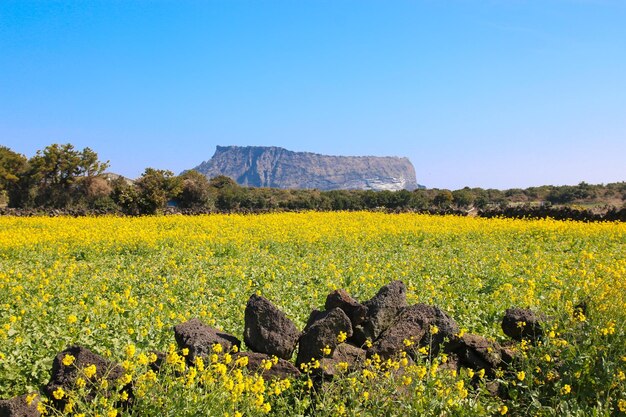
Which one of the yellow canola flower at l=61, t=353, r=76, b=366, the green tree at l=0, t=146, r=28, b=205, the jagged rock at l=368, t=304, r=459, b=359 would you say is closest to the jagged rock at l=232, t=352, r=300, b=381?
the jagged rock at l=368, t=304, r=459, b=359

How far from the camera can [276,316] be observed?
598 centimetres

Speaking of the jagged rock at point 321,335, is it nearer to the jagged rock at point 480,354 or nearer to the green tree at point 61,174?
the jagged rock at point 480,354

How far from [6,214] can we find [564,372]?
34375 mm

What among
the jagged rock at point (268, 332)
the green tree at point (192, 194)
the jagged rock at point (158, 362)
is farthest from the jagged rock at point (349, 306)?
the green tree at point (192, 194)

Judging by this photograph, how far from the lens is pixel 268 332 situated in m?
5.88

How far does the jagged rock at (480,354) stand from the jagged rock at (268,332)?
80.5 inches

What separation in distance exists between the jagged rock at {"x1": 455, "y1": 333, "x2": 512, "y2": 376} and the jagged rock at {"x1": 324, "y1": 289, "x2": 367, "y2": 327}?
1240 mm

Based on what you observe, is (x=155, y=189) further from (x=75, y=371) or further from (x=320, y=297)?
(x=75, y=371)

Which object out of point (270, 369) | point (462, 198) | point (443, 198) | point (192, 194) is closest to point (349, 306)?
point (270, 369)

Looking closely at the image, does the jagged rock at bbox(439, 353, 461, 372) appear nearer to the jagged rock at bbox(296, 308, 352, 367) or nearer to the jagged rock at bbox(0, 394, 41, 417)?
the jagged rock at bbox(296, 308, 352, 367)

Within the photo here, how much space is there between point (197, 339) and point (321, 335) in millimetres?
1333

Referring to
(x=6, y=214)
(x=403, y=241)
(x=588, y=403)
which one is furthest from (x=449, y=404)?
(x=6, y=214)

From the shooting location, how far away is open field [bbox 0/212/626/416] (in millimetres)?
4891

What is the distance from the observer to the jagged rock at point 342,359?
17.5 ft
